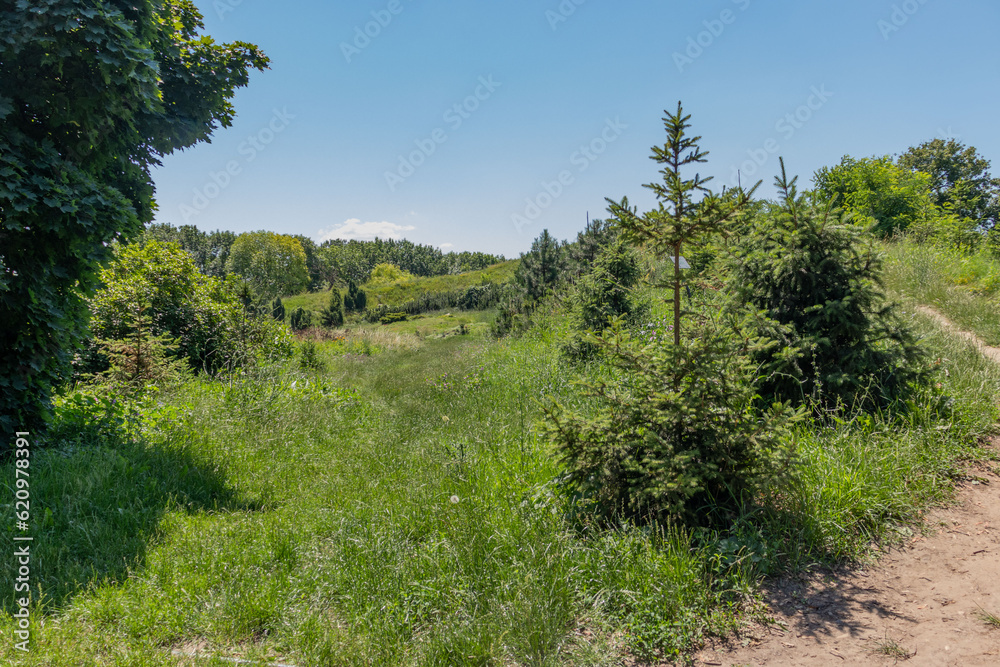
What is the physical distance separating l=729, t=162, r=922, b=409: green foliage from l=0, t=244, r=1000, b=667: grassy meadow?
0.34 metres

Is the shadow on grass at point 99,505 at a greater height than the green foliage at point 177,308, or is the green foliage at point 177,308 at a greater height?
the green foliage at point 177,308

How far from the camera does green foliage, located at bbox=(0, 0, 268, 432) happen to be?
4246mm

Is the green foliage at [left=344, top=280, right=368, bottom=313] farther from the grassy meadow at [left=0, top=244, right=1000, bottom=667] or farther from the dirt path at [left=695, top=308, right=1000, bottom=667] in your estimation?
the dirt path at [left=695, top=308, right=1000, bottom=667]

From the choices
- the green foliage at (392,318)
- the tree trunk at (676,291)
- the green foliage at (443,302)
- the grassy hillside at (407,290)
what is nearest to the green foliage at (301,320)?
the green foliage at (392,318)

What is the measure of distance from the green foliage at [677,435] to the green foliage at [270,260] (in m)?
55.1

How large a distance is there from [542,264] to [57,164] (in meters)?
17.4

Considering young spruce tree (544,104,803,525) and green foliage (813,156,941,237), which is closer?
young spruce tree (544,104,803,525)

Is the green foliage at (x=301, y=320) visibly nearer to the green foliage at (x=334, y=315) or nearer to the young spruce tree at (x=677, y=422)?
the green foliage at (x=334, y=315)

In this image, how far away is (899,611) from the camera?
2689 millimetres

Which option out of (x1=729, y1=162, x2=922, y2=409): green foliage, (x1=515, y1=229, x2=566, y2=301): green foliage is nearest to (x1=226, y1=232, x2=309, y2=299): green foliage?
(x1=515, y1=229, x2=566, y2=301): green foliage

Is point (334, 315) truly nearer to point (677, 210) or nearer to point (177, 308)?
point (177, 308)

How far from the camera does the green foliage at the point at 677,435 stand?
119 inches

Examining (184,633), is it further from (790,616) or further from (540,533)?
(790,616)

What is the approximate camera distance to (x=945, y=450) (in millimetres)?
4016
